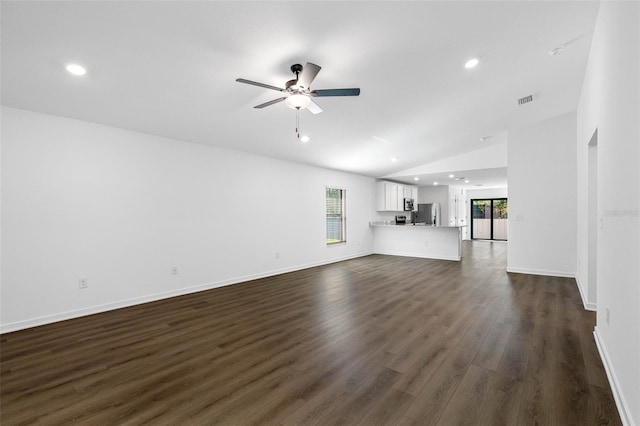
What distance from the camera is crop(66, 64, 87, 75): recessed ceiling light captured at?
106 inches

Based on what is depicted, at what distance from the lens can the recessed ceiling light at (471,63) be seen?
10.6 ft

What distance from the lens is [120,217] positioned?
4109mm

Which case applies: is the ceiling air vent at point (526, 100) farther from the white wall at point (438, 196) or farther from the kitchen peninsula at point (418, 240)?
the white wall at point (438, 196)

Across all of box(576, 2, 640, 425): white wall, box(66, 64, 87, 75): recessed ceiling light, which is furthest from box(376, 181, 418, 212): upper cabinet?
box(66, 64, 87, 75): recessed ceiling light

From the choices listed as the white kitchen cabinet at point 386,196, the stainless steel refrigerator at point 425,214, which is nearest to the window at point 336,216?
the white kitchen cabinet at point 386,196

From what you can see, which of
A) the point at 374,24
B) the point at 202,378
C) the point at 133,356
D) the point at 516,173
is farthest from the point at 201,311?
the point at 516,173

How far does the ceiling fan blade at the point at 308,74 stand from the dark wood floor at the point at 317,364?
8.35ft

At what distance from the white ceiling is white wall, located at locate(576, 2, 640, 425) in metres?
0.81

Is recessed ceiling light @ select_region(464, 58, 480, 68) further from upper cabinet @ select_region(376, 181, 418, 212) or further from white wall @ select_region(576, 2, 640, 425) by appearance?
upper cabinet @ select_region(376, 181, 418, 212)

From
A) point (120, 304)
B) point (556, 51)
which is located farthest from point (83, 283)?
point (556, 51)

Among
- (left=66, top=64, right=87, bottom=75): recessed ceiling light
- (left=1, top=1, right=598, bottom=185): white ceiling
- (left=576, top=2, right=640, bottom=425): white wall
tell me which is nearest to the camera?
(left=576, top=2, right=640, bottom=425): white wall

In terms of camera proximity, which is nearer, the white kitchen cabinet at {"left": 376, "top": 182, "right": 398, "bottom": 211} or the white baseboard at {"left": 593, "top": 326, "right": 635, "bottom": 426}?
the white baseboard at {"left": 593, "top": 326, "right": 635, "bottom": 426}

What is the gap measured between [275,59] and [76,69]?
6.15 ft

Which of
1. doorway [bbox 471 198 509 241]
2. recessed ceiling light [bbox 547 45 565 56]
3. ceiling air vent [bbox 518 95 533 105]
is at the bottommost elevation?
doorway [bbox 471 198 509 241]
